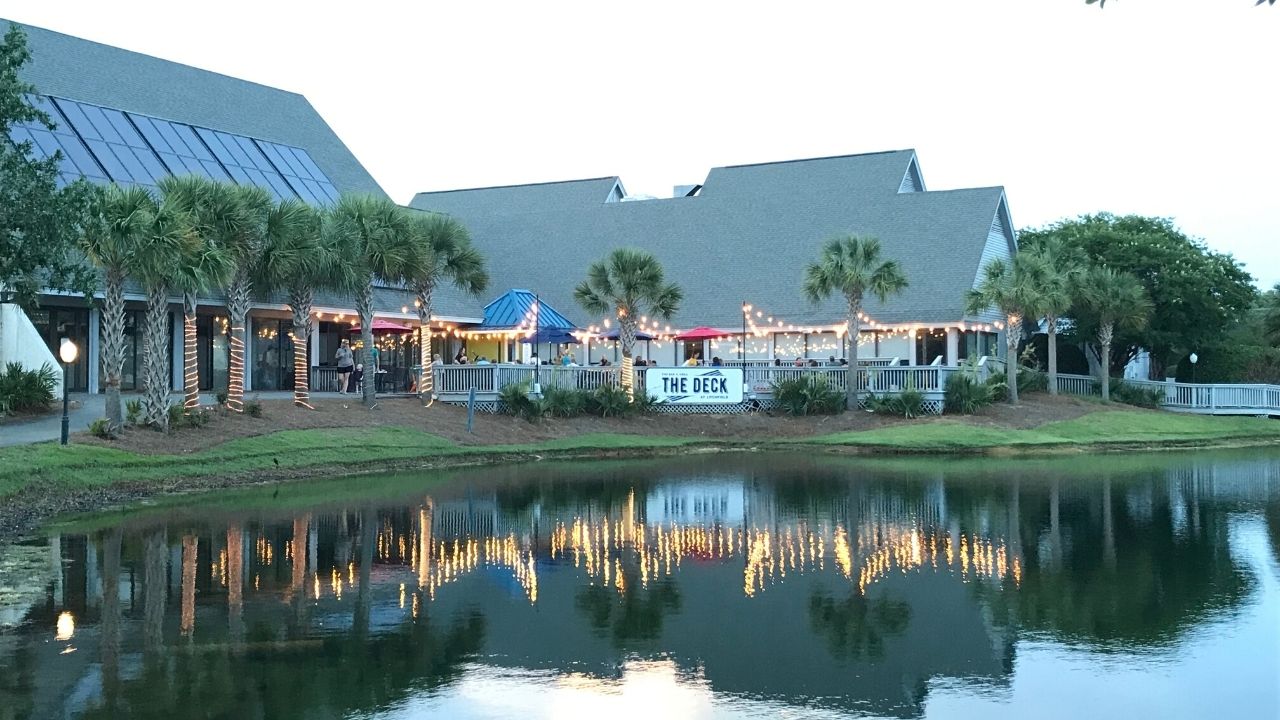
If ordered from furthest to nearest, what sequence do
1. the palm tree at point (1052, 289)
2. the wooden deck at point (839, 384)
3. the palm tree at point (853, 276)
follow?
1. the palm tree at point (1052, 289)
2. the palm tree at point (853, 276)
3. the wooden deck at point (839, 384)

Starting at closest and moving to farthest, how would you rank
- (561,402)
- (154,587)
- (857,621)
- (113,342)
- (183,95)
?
1. (857,621)
2. (154,587)
3. (113,342)
4. (561,402)
5. (183,95)

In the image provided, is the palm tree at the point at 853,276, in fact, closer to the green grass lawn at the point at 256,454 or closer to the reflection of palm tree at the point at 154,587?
the green grass lawn at the point at 256,454

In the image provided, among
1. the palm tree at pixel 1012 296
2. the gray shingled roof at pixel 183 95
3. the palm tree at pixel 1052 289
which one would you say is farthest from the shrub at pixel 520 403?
the palm tree at pixel 1052 289

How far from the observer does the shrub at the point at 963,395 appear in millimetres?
42625

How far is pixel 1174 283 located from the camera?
52625 millimetres

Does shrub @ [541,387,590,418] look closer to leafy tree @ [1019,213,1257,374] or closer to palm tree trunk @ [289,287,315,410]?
palm tree trunk @ [289,287,315,410]

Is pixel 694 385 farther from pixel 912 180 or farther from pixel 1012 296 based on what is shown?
pixel 912 180

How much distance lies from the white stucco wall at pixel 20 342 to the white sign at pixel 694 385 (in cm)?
1913

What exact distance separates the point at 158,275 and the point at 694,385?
2072cm

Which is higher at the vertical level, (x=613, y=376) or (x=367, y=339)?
(x=367, y=339)

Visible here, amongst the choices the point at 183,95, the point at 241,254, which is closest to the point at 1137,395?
the point at 241,254

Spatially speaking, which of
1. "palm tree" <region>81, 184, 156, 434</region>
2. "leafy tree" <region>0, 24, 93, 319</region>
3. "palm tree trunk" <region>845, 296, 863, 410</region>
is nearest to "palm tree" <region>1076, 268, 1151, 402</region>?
"palm tree trunk" <region>845, 296, 863, 410</region>

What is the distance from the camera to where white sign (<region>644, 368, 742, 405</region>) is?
Result: 4397 centimetres

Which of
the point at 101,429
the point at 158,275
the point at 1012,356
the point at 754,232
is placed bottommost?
the point at 101,429
